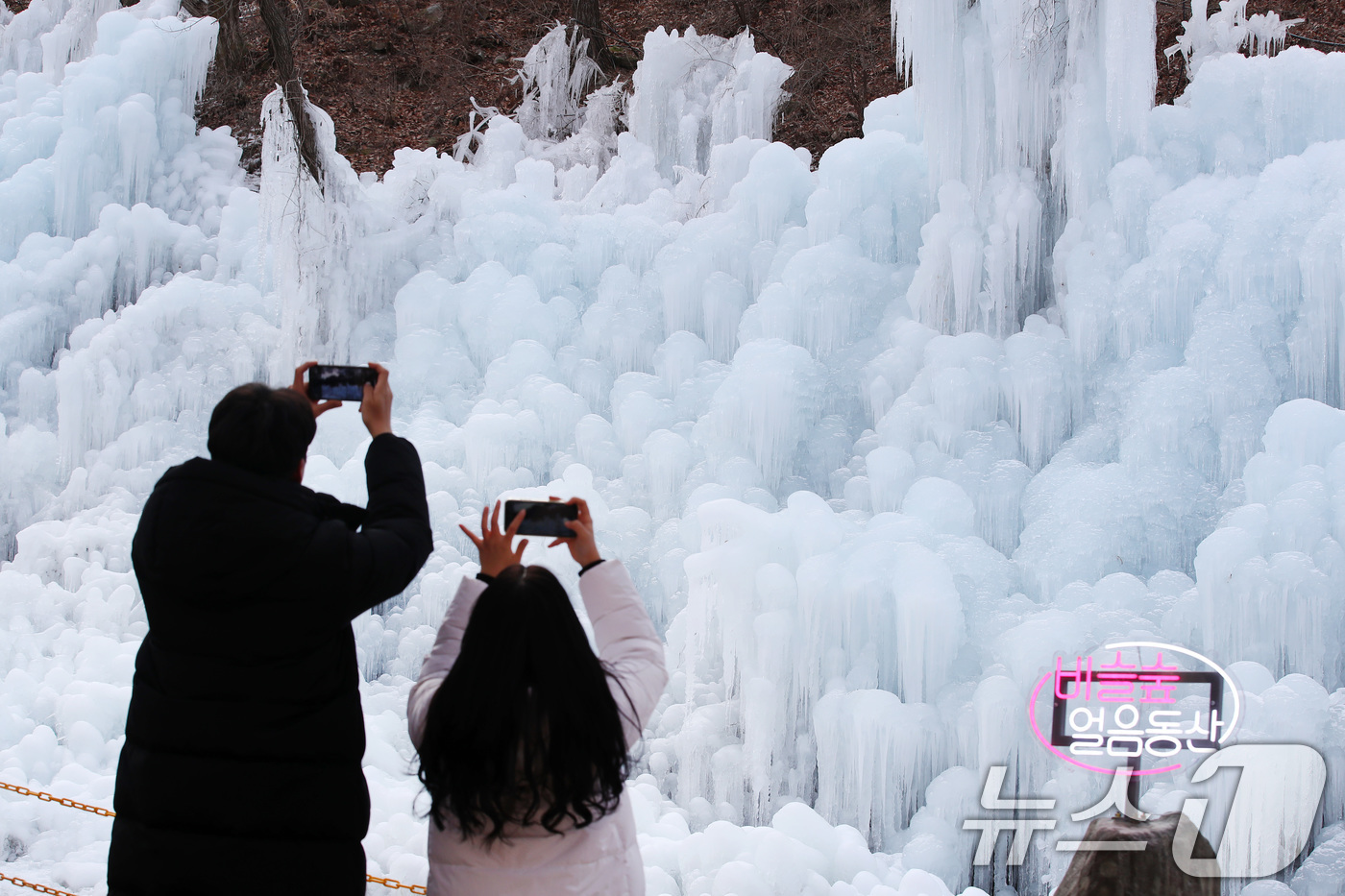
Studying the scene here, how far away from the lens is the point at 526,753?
1698mm

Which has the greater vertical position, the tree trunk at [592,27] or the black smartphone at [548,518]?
the tree trunk at [592,27]

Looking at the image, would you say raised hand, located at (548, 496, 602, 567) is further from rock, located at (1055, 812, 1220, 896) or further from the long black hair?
rock, located at (1055, 812, 1220, 896)

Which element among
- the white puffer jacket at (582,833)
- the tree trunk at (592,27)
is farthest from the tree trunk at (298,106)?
the white puffer jacket at (582,833)

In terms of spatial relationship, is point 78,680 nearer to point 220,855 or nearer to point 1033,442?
Result: point 220,855

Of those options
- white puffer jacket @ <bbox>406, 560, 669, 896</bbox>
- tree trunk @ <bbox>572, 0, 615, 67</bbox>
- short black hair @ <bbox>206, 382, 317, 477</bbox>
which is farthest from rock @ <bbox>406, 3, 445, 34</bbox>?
white puffer jacket @ <bbox>406, 560, 669, 896</bbox>

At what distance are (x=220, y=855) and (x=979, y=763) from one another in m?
3.15

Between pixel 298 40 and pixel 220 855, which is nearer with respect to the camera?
pixel 220 855

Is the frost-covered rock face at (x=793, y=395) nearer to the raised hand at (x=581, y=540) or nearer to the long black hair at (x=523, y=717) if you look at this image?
the raised hand at (x=581, y=540)

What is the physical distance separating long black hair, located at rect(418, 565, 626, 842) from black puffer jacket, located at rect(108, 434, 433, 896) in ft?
1.15

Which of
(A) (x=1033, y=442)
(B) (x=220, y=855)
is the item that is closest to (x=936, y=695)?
(A) (x=1033, y=442)

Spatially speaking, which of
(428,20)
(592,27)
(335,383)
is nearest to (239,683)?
(335,383)

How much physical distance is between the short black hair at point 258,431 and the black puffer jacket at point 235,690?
0.14ft

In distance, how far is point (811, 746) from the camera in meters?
4.71

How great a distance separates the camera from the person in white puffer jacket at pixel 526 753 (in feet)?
5.57
